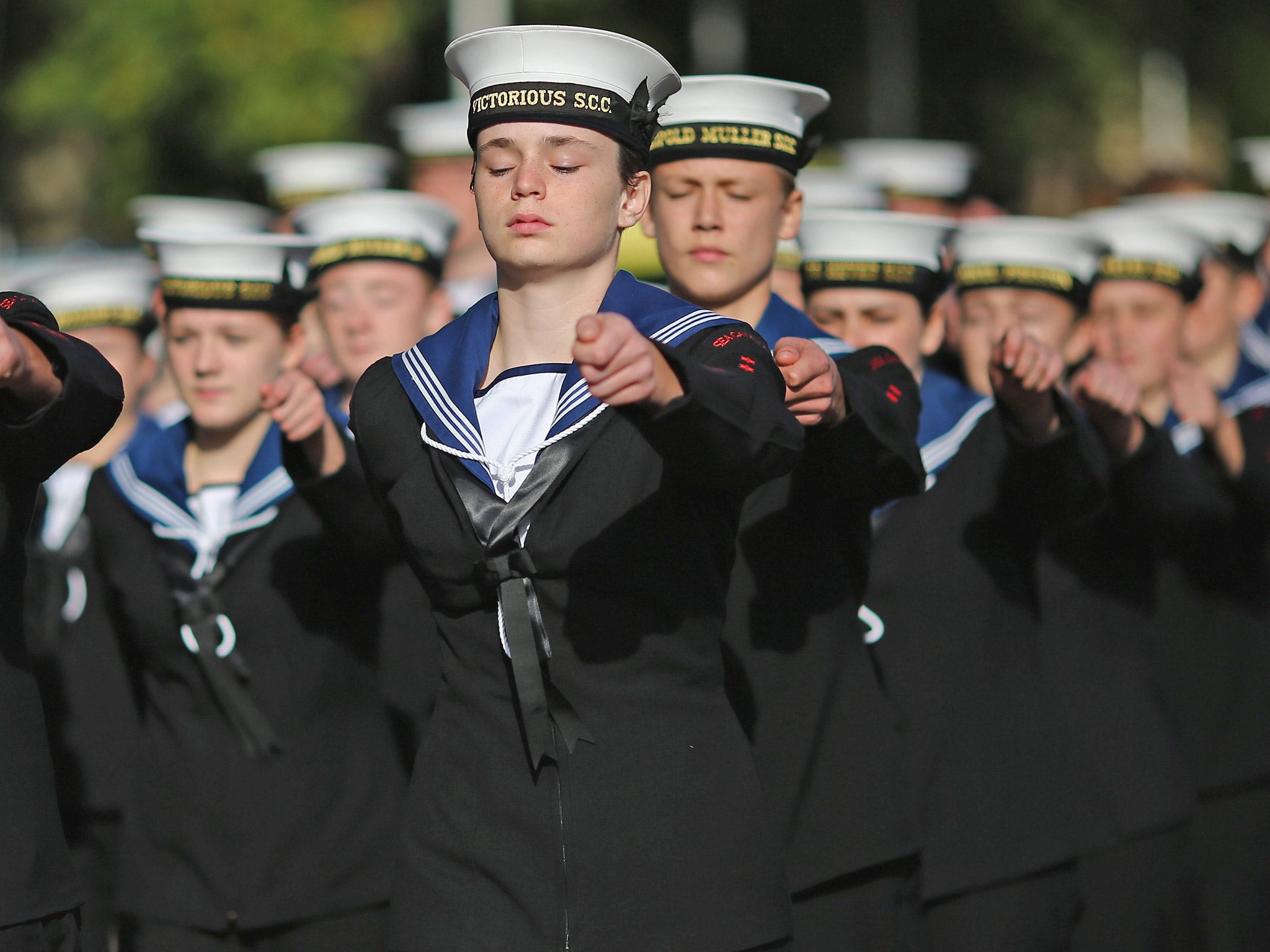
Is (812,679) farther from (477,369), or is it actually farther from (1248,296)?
(1248,296)

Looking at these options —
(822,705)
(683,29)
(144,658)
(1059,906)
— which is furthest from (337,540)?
(683,29)

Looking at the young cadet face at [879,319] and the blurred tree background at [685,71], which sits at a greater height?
the young cadet face at [879,319]

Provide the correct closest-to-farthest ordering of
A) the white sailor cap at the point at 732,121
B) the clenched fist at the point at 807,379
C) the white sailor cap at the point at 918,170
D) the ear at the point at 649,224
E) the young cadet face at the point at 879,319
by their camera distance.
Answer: the clenched fist at the point at 807,379
the white sailor cap at the point at 732,121
the ear at the point at 649,224
the young cadet face at the point at 879,319
the white sailor cap at the point at 918,170

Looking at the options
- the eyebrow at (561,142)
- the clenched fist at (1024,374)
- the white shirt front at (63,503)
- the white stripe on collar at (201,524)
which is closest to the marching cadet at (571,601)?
the eyebrow at (561,142)

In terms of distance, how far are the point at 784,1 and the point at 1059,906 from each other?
23992mm

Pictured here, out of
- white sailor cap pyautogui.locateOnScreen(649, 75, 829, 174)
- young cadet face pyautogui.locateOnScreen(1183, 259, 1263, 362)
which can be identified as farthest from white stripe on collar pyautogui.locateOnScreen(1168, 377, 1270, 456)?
white sailor cap pyautogui.locateOnScreen(649, 75, 829, 174)

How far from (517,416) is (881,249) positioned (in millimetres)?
1976

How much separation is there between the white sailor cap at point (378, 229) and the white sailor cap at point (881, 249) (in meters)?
1.83

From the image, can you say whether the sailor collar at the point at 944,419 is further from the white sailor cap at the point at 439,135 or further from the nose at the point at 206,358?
the white sailor cap at the point at 439,135

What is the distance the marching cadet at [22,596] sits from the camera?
11.3ft

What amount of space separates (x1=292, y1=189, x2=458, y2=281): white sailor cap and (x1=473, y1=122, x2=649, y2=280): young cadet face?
3138 millimetres

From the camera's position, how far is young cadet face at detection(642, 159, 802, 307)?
14.9 feet

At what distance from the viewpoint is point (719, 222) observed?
457 cm

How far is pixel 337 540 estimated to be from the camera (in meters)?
4.62
